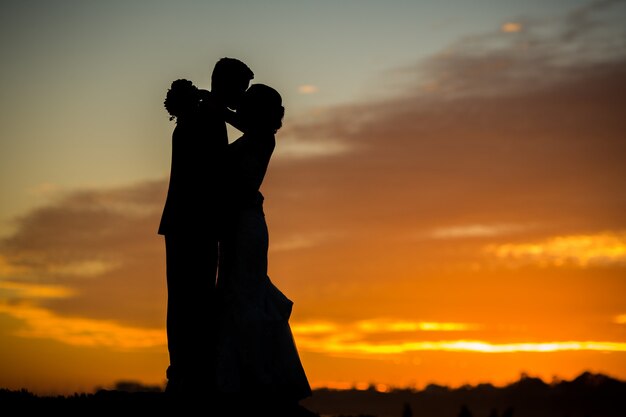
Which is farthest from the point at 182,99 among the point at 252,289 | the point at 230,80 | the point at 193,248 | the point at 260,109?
the point at 252,289

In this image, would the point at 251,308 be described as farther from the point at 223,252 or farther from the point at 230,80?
the point at 230,80

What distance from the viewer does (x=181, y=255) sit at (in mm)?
14797

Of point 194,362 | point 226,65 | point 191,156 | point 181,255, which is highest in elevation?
point 226,65

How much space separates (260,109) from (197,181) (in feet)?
4.97

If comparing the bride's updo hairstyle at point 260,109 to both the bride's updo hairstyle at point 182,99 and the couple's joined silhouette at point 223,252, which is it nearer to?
the couple's joined silhouette at point 223,252

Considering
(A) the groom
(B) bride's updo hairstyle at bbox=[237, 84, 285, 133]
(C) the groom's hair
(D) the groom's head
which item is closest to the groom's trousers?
(A) the groom

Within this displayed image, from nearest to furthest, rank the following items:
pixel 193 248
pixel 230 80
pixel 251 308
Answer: pixel 193 248 → pixel 251 308 → pixel 230 80

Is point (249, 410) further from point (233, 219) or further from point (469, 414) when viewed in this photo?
point (469, 414)

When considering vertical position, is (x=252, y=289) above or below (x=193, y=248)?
below

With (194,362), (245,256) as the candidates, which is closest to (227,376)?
(194,362)

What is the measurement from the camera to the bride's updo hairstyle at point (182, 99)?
49.3 feet

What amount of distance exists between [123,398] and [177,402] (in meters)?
1.23

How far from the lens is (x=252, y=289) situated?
15086mm

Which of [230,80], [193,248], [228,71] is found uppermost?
[228,71]
